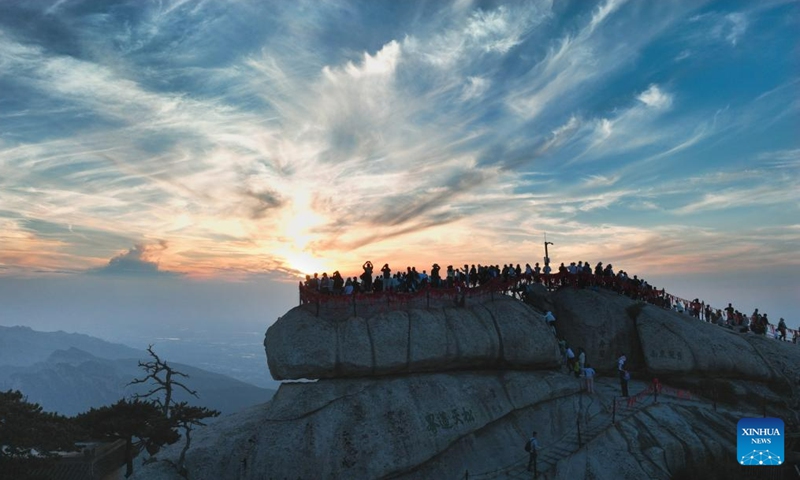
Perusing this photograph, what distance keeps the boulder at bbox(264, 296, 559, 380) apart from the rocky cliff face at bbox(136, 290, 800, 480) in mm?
78

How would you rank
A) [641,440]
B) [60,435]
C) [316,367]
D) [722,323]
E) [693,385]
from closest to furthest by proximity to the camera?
[641,440] → [316,367] → [60,435] → [693,385] → [722,323]

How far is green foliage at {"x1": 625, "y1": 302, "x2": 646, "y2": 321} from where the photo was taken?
33.7m

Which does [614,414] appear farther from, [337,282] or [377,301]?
[337,282]

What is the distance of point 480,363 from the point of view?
29.4m

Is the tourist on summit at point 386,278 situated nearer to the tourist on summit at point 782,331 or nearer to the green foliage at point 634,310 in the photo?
the green foliage at point 634,310

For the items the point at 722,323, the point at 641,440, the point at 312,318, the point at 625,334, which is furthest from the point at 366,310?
the point at 722,323

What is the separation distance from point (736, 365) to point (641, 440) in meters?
14.1

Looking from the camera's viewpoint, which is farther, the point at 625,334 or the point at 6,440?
the point at 625,334

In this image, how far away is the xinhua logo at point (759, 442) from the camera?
942 inches

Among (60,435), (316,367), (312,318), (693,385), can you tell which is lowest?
(60,435)

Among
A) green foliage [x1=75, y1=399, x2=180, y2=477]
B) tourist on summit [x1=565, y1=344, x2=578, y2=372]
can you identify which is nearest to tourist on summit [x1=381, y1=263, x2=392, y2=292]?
tourist on summit [x1=565, y1=344, x2=578, y2=372]

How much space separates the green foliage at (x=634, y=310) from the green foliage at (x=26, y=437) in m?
40.1

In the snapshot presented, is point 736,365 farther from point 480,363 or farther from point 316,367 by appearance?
point 316,367

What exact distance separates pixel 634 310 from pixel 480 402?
15227 millimetres
